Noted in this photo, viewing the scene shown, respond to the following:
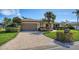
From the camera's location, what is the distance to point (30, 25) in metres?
5.21

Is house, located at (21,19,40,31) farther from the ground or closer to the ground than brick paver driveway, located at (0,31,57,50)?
farther from the ground

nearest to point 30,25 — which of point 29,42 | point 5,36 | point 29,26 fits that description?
point 29,26

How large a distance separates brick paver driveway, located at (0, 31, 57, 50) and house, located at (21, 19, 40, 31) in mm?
Result: 142

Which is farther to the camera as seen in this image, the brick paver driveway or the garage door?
the garage door

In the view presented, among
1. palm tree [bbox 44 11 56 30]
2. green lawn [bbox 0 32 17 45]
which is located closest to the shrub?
green lawn [bbox 0 32 17 45]

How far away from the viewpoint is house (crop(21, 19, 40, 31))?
516cm

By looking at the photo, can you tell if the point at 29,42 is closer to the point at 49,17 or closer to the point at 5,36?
the point at 5,36

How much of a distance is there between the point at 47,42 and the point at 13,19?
805mm

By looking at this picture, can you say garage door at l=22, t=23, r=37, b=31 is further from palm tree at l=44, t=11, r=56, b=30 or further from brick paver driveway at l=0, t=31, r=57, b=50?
palm tree at l=44, t=11, r=56, b=30

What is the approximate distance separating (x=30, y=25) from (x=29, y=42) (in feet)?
1.16
